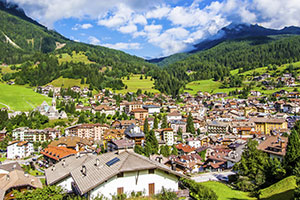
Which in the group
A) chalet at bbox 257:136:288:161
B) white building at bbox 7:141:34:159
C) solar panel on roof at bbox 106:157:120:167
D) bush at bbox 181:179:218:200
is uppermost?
solar panel on roof at bbox 106:157:120:167

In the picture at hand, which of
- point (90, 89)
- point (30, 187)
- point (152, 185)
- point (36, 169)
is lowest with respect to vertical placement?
point (36, 169)

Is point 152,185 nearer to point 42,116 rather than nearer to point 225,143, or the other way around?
point 225,143

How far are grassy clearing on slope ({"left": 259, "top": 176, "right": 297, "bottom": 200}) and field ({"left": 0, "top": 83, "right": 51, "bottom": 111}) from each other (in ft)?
344

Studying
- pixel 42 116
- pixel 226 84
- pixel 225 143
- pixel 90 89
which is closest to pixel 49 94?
pixel 90 89

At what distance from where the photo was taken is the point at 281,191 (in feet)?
88.7

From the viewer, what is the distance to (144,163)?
16156mm

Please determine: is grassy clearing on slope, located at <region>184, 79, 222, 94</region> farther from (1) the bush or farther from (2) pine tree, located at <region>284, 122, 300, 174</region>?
(1) the bush

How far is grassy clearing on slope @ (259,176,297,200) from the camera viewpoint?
25328 mm

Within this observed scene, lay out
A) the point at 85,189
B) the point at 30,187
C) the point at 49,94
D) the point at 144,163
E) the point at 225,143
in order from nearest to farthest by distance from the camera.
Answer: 1. the point at 85,189
2. the point at 144,163
3. the point at 30,187
4. the point at 225,143
5. the point at 49,94

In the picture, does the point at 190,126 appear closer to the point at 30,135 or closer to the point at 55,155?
the point at 55,155

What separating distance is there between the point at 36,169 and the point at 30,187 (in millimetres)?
28170

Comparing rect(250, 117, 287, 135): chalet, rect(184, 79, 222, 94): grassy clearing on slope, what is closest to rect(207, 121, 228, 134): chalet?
rect(250, 117, 287, 135): chalet

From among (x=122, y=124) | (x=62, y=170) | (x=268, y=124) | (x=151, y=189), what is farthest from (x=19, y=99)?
(x=151, y=189)

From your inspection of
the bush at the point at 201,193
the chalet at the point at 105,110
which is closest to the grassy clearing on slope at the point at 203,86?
the chalet at the point at 105,110
